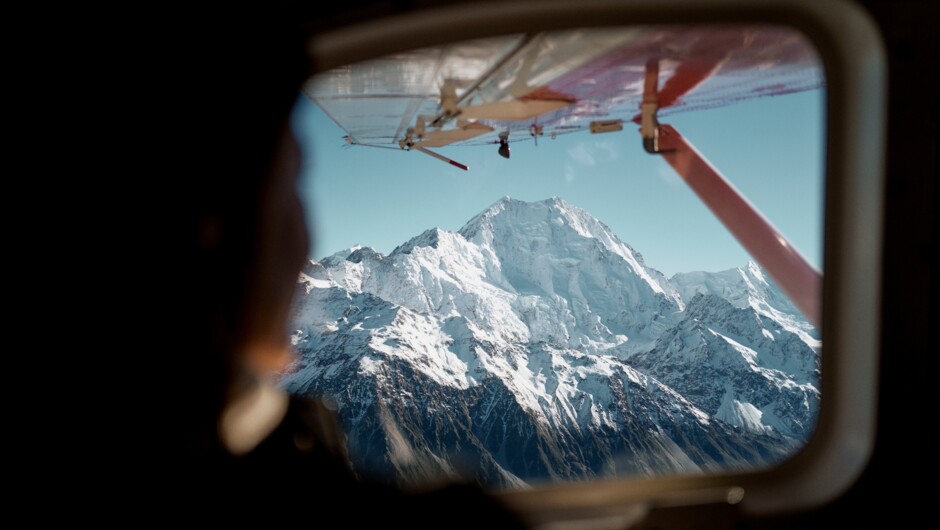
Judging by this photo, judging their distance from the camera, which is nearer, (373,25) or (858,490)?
(373,25)

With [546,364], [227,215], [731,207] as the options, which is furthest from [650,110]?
[546,364]

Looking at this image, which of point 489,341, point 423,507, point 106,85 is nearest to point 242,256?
point 106,85

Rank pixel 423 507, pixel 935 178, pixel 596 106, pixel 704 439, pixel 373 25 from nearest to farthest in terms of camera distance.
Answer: pixel 423 507, pixel 373 25, pixel 935 178, pixel 596 106, pixel 704 439

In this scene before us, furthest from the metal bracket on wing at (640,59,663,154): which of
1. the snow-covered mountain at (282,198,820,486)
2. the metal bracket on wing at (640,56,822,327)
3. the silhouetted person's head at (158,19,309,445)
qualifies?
the snow-covered mountain at (282,198,820,486)

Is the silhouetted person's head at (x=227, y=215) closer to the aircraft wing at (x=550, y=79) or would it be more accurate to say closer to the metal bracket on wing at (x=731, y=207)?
the aircraft wing at (x=550, y=79)

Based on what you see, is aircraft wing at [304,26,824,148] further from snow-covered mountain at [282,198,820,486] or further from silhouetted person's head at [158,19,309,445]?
snow-covered mountain at [282,198,820,486]

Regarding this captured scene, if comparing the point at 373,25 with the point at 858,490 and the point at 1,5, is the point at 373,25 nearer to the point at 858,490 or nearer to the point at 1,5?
A: the point at 1,5

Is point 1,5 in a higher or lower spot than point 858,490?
higher
